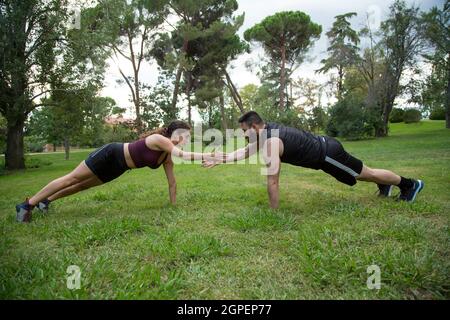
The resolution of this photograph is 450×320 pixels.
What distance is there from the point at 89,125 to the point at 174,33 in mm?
12767

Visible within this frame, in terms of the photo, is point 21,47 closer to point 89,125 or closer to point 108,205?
point 89,125

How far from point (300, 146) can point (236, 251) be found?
2224 mm

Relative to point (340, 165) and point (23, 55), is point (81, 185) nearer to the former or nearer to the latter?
point (340, 165)

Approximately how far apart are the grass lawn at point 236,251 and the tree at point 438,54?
1155 inches

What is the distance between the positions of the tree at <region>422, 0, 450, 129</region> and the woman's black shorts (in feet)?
104

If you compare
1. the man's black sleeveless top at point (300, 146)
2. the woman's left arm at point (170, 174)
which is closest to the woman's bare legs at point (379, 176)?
the man's black sleeveless top at point (300, 146)

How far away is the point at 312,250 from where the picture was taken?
319cm

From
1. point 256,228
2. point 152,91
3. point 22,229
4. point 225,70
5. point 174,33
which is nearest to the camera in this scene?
point 256,228

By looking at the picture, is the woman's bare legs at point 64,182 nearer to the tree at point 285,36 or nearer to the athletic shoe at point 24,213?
the athletic shoe at point 24,213

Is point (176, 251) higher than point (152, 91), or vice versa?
point (152, 91)

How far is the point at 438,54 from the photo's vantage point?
2925 centimetres

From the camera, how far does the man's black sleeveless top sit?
16.0 ft

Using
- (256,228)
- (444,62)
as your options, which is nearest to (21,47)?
(256,228)

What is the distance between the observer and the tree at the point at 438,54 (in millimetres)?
28062
